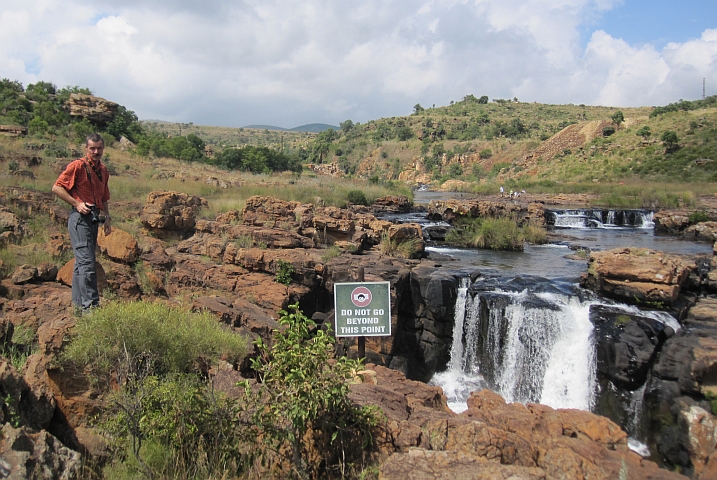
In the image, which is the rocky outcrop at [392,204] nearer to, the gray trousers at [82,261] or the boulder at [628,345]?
the boulder at [628,345]

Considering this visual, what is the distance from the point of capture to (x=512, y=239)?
49.9 feet

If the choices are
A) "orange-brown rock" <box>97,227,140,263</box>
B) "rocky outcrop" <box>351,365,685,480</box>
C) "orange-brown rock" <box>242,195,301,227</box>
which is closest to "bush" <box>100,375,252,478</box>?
"rocky outcrop" <box>351,365,685,480</box>

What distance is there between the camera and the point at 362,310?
5.23 meters

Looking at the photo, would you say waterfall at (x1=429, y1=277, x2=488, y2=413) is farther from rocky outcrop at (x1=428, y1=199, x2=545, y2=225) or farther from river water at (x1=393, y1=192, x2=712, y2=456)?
Answer: rocky outcrop at (x1=428, y1=199, x2=545, y2=225)

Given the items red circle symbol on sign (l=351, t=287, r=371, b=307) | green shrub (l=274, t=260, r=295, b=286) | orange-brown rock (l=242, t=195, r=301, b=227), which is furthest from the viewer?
orange-brown rock (l=242, t=195, r=301, b=227)

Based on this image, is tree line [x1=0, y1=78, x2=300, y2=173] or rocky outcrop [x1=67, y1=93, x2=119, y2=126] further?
rocky outcrop [x1=67, y1=93, x2=119, y2=126]

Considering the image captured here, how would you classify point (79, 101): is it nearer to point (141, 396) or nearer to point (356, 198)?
point (356, 198)

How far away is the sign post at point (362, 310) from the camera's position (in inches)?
205

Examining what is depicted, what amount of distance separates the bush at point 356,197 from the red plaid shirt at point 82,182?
1820cm

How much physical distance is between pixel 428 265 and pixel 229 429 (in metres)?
8.79

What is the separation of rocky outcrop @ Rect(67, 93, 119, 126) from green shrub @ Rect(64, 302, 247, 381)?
88.2 ft

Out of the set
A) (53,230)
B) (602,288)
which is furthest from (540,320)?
(53,230)

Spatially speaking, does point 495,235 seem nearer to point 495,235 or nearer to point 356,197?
point 495,235

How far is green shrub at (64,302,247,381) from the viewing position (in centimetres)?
356
